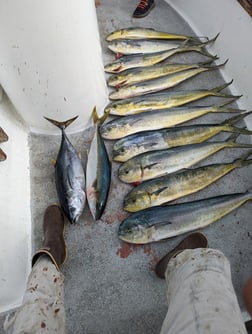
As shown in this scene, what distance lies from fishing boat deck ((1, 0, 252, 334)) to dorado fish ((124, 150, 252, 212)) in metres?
0.07

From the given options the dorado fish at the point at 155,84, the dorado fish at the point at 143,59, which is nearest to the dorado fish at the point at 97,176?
the dorado fish at the point at 155,84

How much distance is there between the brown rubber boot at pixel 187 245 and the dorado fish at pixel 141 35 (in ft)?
6.34

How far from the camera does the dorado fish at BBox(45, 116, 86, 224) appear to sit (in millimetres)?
1887

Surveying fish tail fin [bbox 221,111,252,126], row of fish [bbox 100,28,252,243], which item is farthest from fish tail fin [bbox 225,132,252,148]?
fish tail fin [bbox 221,111,252,126]

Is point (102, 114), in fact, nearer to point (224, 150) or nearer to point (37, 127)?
point (37, 127)

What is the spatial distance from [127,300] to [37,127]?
1322 mm

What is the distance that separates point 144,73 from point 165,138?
715mm

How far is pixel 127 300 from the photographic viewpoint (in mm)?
1707

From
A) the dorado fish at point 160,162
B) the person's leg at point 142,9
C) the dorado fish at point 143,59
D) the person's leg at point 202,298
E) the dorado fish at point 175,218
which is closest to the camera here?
the person's leg at point 202,298

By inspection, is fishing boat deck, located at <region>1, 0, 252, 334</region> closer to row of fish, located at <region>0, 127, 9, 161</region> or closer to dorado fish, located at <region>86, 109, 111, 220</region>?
dorado fish, located at <region>86, 109, 111, 220</region>

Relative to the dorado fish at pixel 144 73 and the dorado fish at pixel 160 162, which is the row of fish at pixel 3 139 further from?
the dorado fish at pixel 144 73

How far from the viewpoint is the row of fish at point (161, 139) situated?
6.10 ft

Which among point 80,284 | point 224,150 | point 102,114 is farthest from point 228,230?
point 102,114

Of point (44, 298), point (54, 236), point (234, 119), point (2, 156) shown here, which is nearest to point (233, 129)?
point (234, 119)
